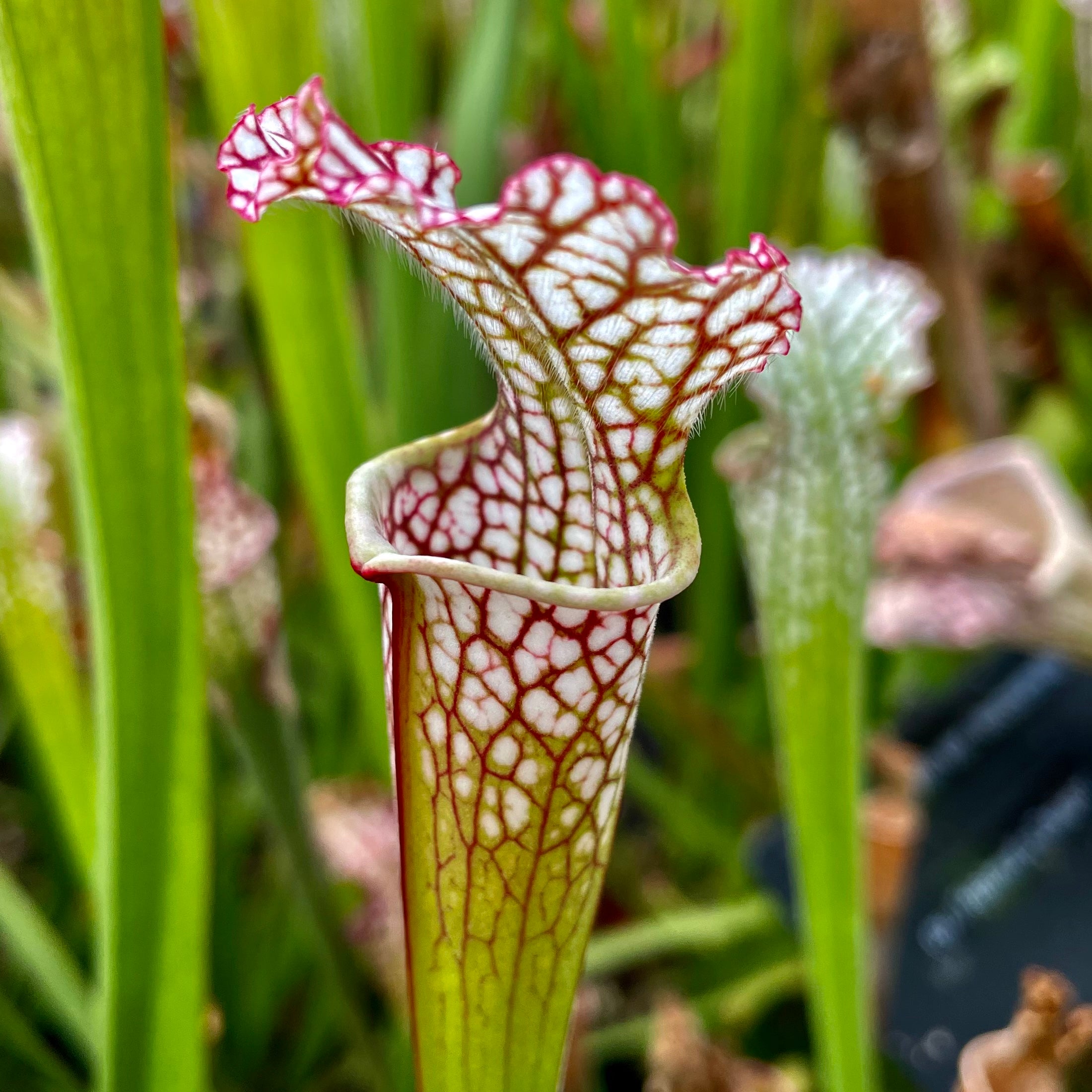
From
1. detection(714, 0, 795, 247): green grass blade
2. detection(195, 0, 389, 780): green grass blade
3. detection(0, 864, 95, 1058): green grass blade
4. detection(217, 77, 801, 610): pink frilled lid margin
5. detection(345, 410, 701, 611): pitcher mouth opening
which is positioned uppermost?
detection(714, 0, 795, 247): green grass blade

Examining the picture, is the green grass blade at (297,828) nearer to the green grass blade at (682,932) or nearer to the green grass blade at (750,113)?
the green grass blade at (682,932)

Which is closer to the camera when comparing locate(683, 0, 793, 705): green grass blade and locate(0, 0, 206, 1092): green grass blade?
locate(0, 0, 206, 1092): green grass blade

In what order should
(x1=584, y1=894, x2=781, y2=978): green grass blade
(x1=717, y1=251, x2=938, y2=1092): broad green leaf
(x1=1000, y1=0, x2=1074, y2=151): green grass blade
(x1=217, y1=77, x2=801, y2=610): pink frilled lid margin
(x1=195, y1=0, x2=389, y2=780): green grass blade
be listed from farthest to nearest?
(x1=1000, y1=0, x2=1074, y2=151): green grass blade, (x1=584, y1=894, x2=781, y2=978): green grass blade, (x1=195, y1=0, x2=389, y2=780): green grass blade, (x1=717, y1=251, x2=938, y2=1092): broad green leaf, (x1=217, y1=77, x2=801, y2=610): pink frilled lid margin

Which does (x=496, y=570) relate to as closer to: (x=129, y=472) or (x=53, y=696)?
(x=129, y=472)

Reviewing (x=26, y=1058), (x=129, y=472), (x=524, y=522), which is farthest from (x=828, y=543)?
(x=26, y=1058)

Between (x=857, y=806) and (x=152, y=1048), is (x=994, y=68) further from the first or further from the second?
(x=152, y=1048)

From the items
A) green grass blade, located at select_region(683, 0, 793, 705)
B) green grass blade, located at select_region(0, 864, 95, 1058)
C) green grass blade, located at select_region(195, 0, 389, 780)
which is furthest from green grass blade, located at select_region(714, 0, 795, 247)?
green grass blade, located at select_region(0, 864, 95, 1058)

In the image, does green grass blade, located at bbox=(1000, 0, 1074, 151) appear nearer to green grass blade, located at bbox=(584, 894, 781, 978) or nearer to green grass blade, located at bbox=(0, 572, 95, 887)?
green grass blade, located at bbox=(584, 894, 781, 978)
